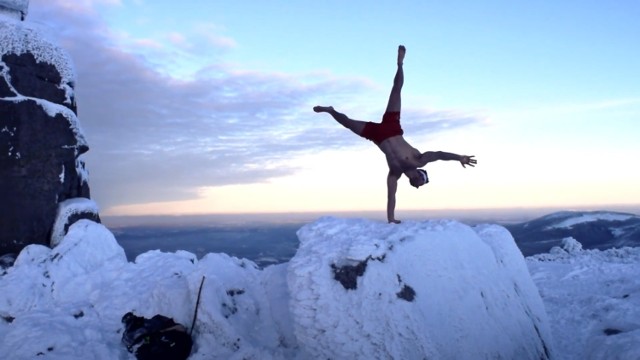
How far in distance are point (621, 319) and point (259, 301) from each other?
20.7 feet

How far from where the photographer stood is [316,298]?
20.0ft

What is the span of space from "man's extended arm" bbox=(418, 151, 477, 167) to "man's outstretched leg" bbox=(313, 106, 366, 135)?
46.0 inches

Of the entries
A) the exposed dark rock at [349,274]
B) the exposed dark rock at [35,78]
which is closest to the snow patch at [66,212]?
the exposed dark rock at [35,78]

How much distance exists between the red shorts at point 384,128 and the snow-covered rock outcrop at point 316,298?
142cm

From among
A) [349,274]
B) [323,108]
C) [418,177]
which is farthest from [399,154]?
[349,274]

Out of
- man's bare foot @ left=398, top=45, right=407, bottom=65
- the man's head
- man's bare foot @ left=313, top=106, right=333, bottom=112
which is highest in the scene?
man's bare foot @ left=398, top=45, right=407, bottom=65

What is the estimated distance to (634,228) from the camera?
1754 inches

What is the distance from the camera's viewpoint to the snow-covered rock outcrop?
6012 millimetres

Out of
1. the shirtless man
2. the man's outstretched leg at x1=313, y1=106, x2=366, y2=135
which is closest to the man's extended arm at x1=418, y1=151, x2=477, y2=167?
the shirtless man

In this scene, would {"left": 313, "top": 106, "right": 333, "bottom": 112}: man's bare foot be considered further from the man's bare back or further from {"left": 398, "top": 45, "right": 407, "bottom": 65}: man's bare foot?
{"left": 398, "top": 45, "right": 407, "bottom": 65}: man's bare foot

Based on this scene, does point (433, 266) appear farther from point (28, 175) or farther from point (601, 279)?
point (28, 175)

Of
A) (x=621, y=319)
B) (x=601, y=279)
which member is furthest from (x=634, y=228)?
(x=621, y=319)

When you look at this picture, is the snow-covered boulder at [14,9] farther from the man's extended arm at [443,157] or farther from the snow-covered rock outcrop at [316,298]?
the man's extended arm at [443,157]

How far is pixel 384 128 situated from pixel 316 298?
3.00 m
